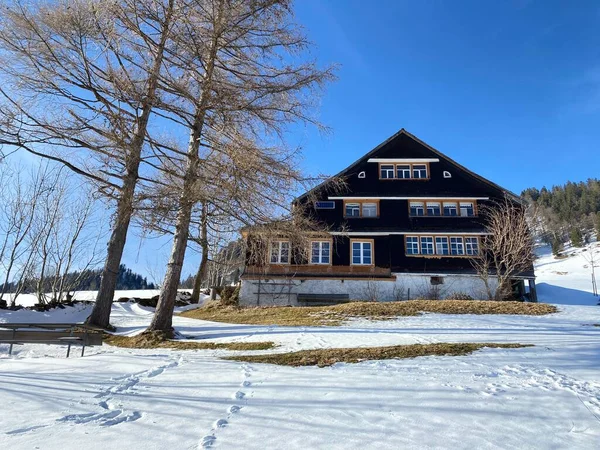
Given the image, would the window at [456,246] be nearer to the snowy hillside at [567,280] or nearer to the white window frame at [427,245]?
the white window frame at [427,245]

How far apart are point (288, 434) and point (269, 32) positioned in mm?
9578

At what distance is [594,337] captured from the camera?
901 centimetres

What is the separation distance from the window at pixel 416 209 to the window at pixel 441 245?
1.93 meters

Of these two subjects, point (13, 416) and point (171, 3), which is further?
point (171, 3)

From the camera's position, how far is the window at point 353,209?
23.8m

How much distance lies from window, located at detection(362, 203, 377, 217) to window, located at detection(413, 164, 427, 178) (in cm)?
352

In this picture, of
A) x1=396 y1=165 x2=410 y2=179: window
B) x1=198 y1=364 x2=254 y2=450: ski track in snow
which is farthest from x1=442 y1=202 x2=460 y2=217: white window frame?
x1=198 y1=364 x2=254 y2=450: ski track in snow

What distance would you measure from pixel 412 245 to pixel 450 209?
11.4 feet

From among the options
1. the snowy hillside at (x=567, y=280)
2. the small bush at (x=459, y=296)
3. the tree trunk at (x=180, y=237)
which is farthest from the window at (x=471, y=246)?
the tree trunk at (x=180, y=237)

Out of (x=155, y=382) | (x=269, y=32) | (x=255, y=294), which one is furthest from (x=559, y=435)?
(x=255, y=294)

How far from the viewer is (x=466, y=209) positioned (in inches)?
912

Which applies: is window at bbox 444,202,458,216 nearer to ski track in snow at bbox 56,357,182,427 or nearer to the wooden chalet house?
the wooden chalet house

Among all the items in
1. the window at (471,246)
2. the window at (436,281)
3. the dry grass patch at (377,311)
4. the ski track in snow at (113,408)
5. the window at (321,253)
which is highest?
the window at (471,246)

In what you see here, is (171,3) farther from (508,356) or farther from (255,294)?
(255,294)
